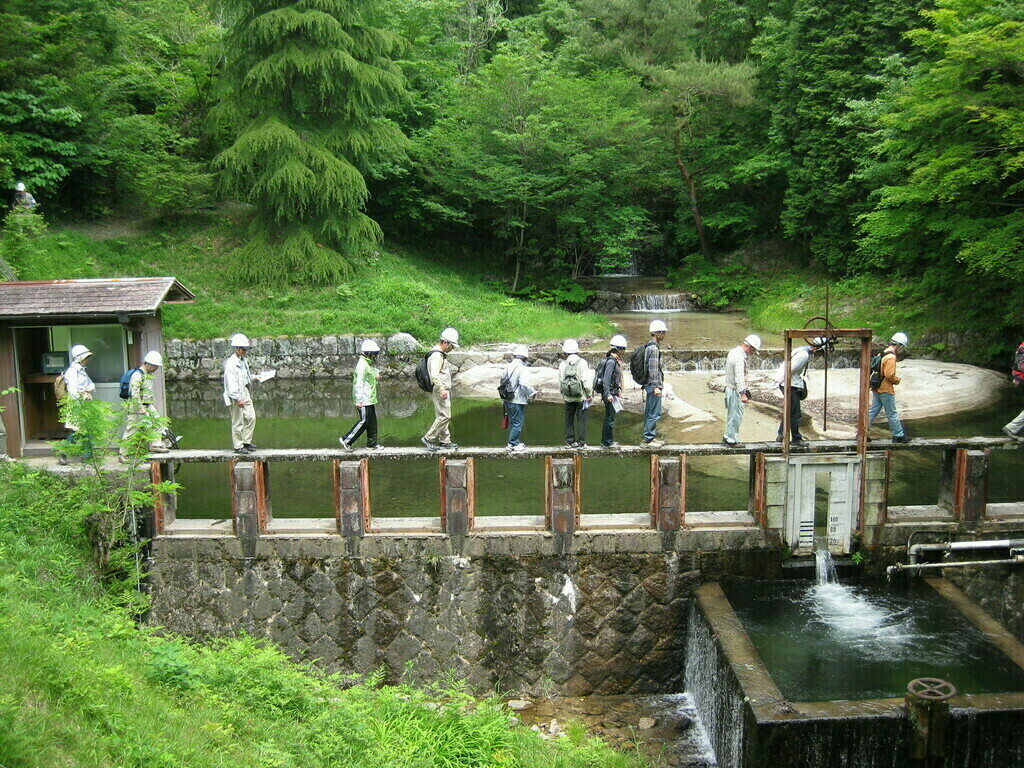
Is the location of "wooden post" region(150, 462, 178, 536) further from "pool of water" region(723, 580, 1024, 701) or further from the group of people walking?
"pool of water" region(723, 580, 1024, 701)

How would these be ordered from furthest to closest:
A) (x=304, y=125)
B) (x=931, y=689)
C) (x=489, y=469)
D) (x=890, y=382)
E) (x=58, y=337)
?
(x=304, y=125), (x=489, y=469), (x=58, y=337), (x=890, y=382), (x=931, y=689)

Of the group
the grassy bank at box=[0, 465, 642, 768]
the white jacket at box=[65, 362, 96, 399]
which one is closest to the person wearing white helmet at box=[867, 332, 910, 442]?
the grassy bank at box=[0, 465, 642, 768]

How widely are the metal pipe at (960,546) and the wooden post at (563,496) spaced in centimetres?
428

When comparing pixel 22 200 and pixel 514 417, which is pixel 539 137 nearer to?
pixel 22 200

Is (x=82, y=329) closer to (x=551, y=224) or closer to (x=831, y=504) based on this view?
(x=831, y=504)

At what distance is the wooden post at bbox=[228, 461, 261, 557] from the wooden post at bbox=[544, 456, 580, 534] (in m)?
3.63

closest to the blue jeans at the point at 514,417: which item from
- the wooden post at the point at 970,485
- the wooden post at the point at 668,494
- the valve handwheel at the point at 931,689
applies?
the wooden post at the point at 668,494

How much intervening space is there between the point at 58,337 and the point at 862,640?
38.6 feet

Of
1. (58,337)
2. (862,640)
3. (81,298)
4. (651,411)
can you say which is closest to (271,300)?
(58,337)

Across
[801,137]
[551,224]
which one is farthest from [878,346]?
[551,224]

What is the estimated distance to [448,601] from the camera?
9766mm

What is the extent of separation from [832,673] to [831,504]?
2.36m

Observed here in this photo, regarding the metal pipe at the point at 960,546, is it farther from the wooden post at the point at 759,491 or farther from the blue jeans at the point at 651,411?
the blue jeans at the point at 651,411

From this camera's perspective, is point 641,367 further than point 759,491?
Yes
